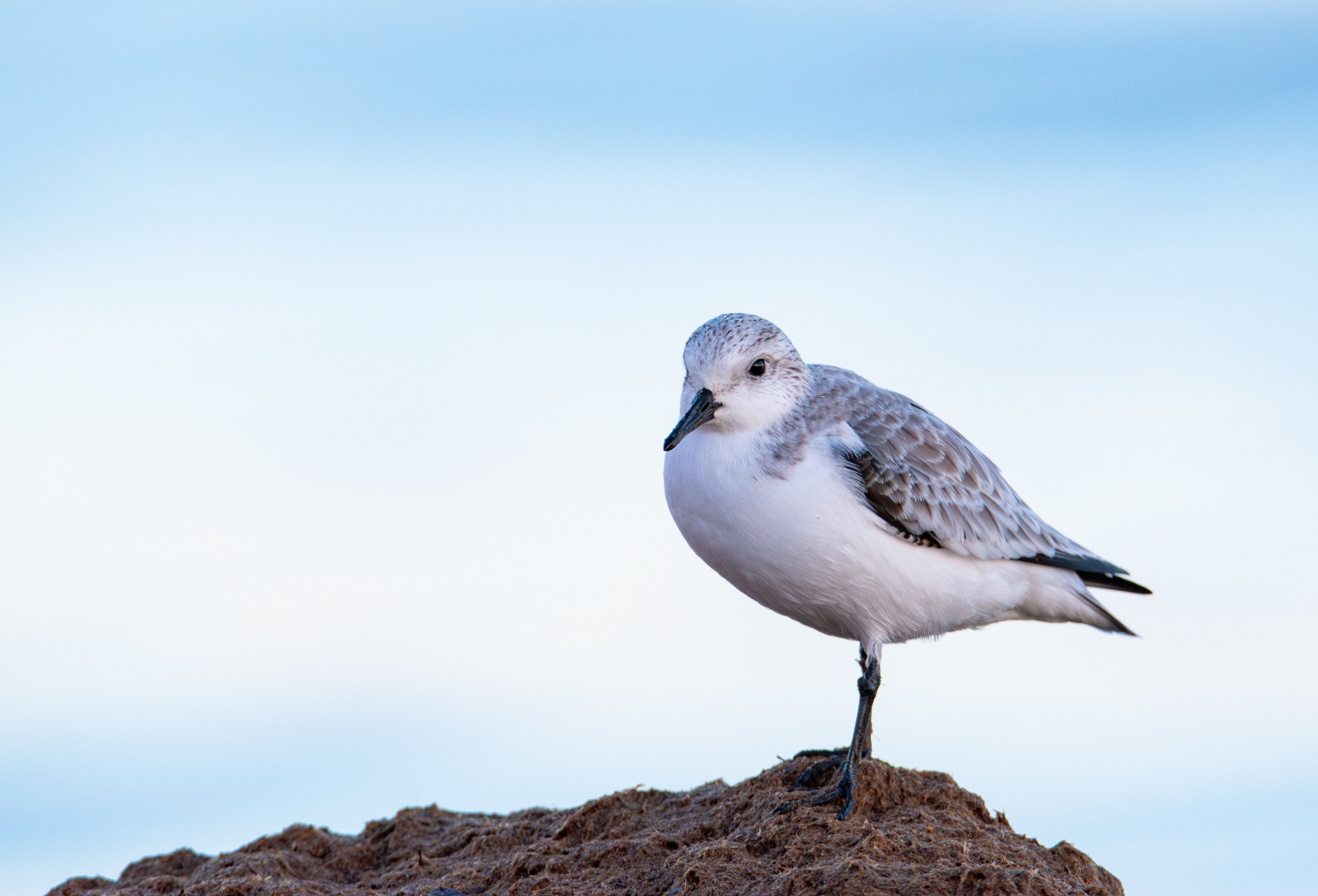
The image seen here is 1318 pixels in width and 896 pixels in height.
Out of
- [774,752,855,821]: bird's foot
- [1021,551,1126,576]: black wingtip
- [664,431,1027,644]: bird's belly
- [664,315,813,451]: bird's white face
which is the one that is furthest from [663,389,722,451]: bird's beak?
[1021,551,1126,576]: black wingtip

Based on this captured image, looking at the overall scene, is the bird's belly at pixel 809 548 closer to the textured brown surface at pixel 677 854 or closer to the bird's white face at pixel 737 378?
the bird's white face at pixel 737 378

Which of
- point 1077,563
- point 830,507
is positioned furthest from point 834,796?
point 1077,563

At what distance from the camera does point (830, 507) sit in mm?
7105

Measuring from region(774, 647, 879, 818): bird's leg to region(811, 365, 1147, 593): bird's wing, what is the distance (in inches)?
34.5

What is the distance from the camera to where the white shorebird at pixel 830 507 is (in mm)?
7086

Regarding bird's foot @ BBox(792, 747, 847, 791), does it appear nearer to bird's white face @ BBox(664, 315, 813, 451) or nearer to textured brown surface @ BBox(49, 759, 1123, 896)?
textured brown surface @ BBox(49, 759, 1123, 896)

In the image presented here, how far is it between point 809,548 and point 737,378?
1088 millimetres

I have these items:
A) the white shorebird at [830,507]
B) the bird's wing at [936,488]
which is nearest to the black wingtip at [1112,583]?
the bird's wing at [936,488]

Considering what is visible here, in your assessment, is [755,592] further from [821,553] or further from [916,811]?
[916,811]

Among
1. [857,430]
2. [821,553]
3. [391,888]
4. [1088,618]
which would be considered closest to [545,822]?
[391,888]

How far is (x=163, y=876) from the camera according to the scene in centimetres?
833

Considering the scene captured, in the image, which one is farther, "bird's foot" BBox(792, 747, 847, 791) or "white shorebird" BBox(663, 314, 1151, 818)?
"bird's foot" BBox(792, 747, 847, 791)

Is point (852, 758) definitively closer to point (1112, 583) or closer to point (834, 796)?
point (834, 796)

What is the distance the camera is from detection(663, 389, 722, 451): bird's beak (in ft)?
22.9
